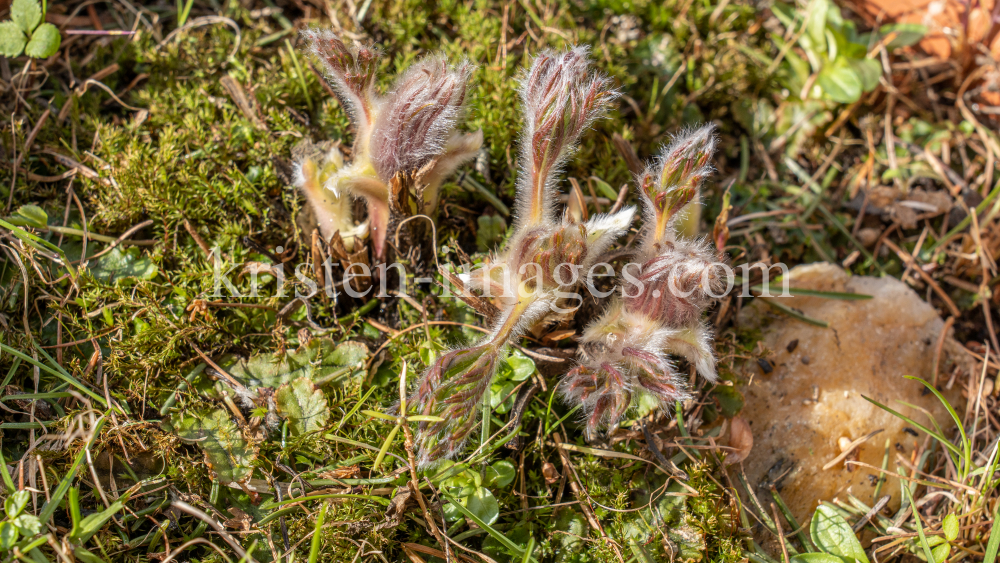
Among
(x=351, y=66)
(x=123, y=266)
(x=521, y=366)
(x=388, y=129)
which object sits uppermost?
(x=351, y=66)

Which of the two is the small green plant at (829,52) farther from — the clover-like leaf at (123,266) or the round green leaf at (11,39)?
the round green leaf at (11,39)

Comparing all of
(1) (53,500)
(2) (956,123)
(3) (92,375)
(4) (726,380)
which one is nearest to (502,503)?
(4) (726,380)

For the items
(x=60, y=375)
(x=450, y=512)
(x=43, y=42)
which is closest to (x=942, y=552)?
(x=450, y=512)

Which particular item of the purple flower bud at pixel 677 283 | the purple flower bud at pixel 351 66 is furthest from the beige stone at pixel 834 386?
the purple flower bud at pixel 351 66

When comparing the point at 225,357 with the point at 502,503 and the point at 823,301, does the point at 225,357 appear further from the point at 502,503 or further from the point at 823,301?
the point at 823,301

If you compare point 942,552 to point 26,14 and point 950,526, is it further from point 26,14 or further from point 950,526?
point 26,14

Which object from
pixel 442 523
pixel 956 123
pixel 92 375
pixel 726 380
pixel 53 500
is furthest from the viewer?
pixel 956 123

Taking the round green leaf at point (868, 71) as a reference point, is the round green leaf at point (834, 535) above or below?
below
